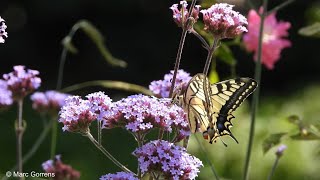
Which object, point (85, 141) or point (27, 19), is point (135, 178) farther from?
point (27, 19)

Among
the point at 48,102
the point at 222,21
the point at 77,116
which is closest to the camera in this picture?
the point at 77,116

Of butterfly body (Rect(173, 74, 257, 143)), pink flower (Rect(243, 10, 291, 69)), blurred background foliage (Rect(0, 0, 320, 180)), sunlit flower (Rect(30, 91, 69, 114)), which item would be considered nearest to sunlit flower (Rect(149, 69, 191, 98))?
butterfly body (Rect(173, 74, 257, 143))

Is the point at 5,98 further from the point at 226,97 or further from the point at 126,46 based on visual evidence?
the point at 126,46

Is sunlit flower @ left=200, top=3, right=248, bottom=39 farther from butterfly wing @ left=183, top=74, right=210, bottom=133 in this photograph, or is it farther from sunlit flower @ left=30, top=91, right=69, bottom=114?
sunlit flower @ left=30, top=91, right=69, bottom=114

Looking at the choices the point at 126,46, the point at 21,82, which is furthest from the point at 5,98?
the point at 126,46

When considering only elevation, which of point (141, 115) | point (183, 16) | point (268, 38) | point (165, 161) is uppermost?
point (268, 38)

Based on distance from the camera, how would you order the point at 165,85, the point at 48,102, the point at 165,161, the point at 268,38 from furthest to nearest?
the point at 268,38 → the point at 48,102 → the point at 165,85 → the point at 165,161

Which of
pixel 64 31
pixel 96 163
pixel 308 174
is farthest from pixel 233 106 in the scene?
pixel 64 31
